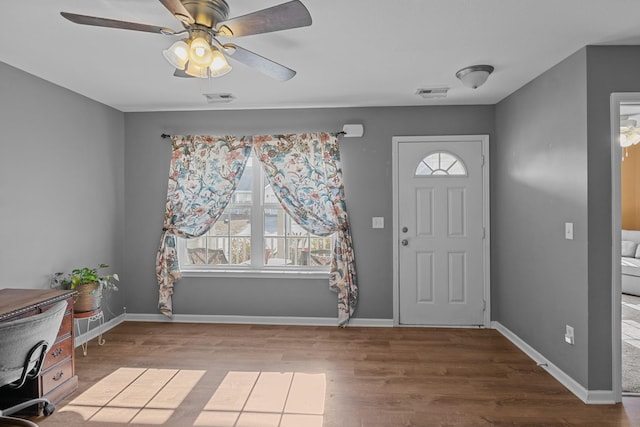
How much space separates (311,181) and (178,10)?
258 centimetres

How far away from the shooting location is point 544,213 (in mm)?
3061

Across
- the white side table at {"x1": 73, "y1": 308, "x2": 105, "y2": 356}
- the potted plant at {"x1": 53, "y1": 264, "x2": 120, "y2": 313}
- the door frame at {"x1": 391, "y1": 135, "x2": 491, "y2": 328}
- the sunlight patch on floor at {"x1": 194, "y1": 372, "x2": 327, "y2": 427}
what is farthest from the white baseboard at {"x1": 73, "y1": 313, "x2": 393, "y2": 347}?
the sunlight patch on floor at {"x1": 194, "y1": 372, "x2": 327, "y2": 427}

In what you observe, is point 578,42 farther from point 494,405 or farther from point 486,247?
point 494,405

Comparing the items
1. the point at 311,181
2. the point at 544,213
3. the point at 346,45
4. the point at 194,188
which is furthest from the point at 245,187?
the point at 544,213

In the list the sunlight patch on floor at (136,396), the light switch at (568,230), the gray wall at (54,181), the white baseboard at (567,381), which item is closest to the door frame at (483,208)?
the white baseboard at (567,381)

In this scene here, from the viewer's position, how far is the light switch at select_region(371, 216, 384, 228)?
4.06 meters

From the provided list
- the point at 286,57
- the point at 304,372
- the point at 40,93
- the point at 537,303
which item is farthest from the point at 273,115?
the point at 537,303

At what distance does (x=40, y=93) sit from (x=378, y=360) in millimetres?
3697

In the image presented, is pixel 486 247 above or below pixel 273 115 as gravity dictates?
below

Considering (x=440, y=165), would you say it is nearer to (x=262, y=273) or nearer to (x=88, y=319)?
(x=262, y=273)

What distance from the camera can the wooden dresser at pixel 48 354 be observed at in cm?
234

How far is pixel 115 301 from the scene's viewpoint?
13.6ft

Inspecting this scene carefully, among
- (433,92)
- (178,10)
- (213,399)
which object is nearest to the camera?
(178,10)

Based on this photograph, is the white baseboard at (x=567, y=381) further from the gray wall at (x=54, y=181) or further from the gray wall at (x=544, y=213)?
the gray wall at (x=54, y=181)
